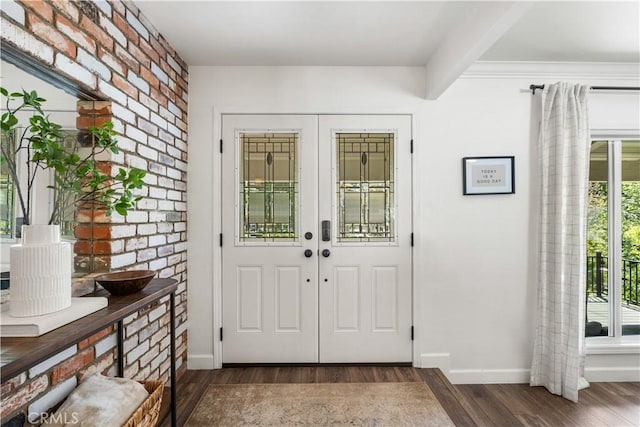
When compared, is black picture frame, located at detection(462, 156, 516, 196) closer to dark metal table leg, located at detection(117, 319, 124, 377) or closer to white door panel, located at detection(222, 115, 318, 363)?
white door panel, located at detection(222, 115, 318, 363)

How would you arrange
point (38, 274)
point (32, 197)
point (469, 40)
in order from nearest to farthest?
1. point (38, 274)
2. point (32, 197)
3. point (469, 40)

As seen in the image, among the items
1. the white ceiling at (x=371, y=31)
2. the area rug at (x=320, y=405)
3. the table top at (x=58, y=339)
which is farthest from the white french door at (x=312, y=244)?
the table top at (x=58, y=339)

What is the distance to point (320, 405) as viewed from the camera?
2.17 meters

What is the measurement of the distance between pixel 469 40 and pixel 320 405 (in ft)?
7.80

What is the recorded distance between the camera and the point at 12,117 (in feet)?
3.75

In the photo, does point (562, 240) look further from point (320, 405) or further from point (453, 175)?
point (320, 405)

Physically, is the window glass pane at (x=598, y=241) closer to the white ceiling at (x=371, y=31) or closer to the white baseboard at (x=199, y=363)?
the white ceiling at (x=371, y=31)

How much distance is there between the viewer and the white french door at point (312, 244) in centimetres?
273

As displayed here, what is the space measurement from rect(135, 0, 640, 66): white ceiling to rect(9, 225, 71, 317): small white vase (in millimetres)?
1477

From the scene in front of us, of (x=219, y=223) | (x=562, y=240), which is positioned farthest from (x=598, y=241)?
(x=219, y=223)

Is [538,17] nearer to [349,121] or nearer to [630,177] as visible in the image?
[349,121]

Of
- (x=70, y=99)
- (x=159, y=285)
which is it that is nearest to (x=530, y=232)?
(x=159, y=285)

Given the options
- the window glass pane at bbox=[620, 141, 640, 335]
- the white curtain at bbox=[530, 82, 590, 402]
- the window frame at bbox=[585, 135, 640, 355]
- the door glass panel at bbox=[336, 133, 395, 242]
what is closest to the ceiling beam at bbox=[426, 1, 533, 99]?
the door glass panel at bbox=[336, 133, 395, 242]

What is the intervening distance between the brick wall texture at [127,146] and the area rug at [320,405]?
1.49 ft
